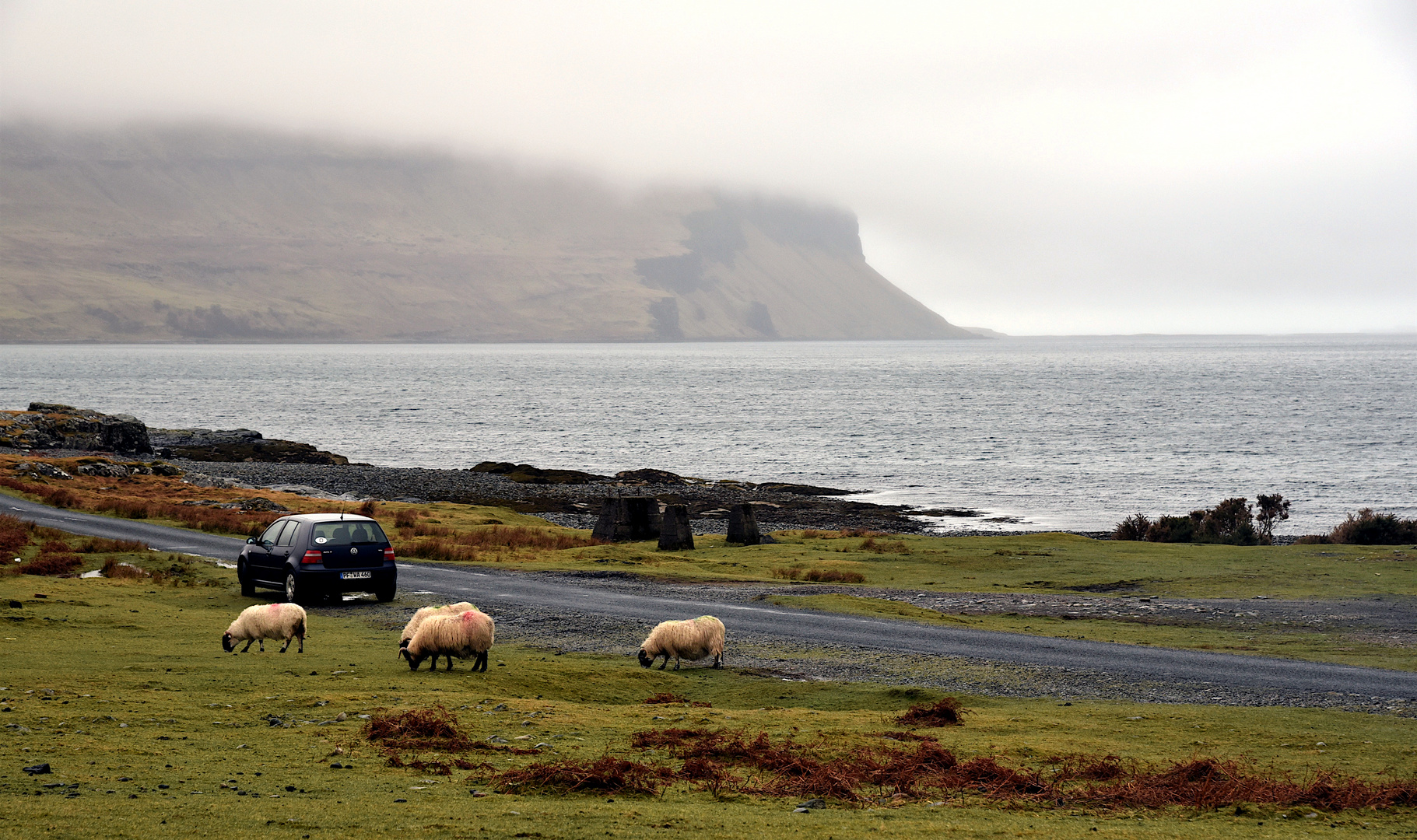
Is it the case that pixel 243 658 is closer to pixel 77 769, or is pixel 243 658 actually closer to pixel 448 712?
pixel 448 712

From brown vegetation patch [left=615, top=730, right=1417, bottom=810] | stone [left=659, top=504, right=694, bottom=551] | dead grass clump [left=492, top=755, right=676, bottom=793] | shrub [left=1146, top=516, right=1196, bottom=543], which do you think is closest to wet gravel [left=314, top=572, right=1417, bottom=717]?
brown vegetation patch [left=615, top=730, right=1417, bottom=810]

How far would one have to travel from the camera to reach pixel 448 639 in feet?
59.5

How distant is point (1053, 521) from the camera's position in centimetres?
6550

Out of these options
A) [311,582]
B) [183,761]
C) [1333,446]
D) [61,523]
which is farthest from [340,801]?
[1333,446]

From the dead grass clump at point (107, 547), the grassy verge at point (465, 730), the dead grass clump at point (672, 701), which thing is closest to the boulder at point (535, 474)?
the dead grass clump at point (107, 547)

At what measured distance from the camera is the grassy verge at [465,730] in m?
9.49

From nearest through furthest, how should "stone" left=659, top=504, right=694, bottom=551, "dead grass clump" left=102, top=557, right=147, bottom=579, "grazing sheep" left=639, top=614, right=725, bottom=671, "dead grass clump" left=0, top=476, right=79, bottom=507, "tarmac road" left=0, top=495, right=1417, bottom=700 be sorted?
"tarmac road" left=0, top=495, right=1417, bottom=700 < "grazing sheep" left=639, top=614, right=725, bottom=671 < "dead grass clump" left=102, top=557, right=147, bottom=579 < "stone" left=659, top=504, right=694, bottom=551 < "dead grass clump" left=0, top=476, right=79, bottom=507

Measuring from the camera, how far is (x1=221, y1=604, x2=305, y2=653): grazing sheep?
782 inches

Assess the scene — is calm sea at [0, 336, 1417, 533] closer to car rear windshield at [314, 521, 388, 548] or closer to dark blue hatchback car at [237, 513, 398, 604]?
dark blue hatchback car at [237, 513, 398, 604]

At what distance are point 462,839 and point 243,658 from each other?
1156cm

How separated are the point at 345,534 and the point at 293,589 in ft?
5.28

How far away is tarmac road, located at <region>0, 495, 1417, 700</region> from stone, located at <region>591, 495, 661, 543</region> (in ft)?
33.5

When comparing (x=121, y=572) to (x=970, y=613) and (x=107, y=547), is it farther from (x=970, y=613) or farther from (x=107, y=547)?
(x=970, y=613)

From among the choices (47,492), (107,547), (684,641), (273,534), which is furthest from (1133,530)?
(47,492)
